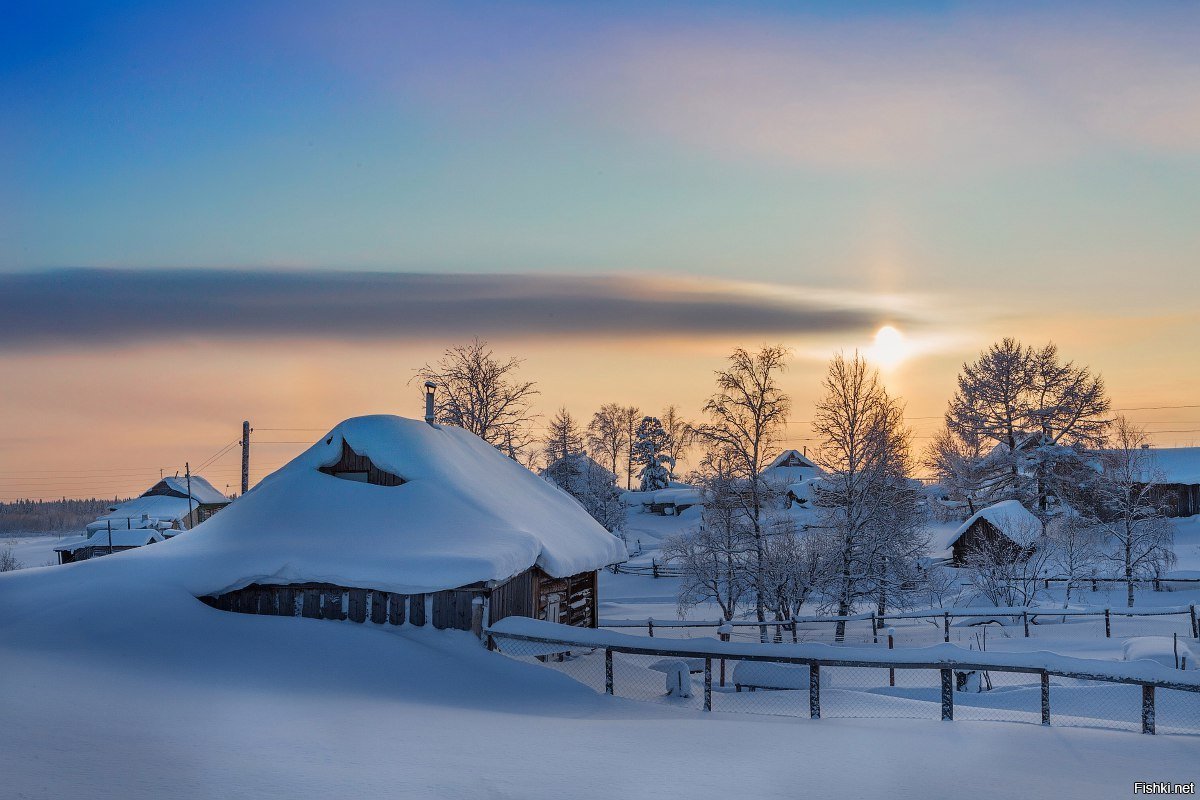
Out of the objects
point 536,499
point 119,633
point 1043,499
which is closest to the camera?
point 119,633

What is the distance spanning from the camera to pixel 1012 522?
4581 cm

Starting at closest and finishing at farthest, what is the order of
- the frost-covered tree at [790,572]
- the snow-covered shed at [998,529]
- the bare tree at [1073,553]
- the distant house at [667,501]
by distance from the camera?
1. the frost-covered tree at [790,572]
2. the bare tree at [1073,553]
3. the snow-covered shed at [998,529]
4. the distant house at [667,501]

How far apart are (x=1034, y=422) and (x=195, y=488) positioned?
209 feet

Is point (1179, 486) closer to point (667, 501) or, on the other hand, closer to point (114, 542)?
point (667, 501)

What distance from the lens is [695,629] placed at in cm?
3281

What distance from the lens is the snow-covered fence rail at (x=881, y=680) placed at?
1213cm

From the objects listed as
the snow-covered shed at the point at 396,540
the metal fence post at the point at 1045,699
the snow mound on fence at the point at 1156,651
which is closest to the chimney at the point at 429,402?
the snow-covered shed at the point at 396,540

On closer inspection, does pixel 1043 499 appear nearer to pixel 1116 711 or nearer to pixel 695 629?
pixel 695 629

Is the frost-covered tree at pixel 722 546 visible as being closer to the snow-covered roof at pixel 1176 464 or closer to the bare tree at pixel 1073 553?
the bare tree at pixel 1073 553

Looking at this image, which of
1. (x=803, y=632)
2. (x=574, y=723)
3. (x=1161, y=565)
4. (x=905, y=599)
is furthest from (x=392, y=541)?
(x=1161, y=565)

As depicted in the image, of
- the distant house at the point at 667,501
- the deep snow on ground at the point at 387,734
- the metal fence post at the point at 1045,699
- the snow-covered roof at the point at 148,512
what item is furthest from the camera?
the distant house at the point at 667,501

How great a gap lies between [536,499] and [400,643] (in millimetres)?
10090

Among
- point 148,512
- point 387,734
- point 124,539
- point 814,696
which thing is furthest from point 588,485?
point 387,734

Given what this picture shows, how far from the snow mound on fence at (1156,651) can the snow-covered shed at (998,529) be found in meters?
20.9
